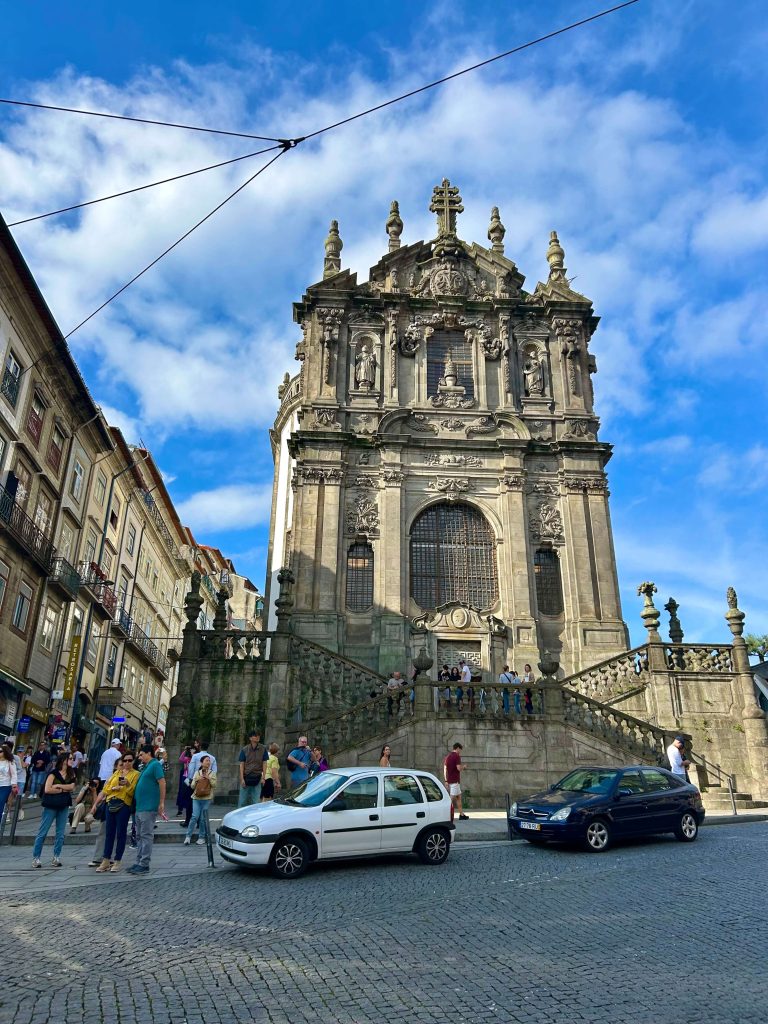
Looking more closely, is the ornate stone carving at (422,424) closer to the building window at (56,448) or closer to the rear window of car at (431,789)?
the building window at (56,448)

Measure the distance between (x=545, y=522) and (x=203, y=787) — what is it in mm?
18747

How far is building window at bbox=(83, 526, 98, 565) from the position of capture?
31.9m

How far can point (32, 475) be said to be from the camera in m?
25.9

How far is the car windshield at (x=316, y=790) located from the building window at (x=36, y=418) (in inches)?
732

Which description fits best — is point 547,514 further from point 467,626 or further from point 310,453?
point 310,453

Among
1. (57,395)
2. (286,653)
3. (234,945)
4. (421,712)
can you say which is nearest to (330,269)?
(57,395)

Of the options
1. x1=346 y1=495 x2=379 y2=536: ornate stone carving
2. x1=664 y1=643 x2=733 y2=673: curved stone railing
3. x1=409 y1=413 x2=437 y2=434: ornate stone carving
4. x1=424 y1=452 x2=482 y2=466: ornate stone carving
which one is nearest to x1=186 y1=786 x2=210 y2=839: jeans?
x1=664 y1=643 x2=733 y2=673: curved stone railing

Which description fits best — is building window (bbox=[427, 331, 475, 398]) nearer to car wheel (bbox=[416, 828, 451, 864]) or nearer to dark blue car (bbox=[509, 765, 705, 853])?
dark blue car (bbox=[509, 765, 705, 853])

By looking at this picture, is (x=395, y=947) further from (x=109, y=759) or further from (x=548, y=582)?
(x=548, y=582)

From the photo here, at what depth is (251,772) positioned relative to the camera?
47.2 ft

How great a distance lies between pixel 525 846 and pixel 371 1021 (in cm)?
849

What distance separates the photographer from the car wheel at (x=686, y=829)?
1362 cm

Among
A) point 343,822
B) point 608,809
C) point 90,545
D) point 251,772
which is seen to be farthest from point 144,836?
point 90,545

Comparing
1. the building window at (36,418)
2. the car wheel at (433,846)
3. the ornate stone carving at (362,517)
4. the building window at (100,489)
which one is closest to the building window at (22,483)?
the building window at (36,418)
